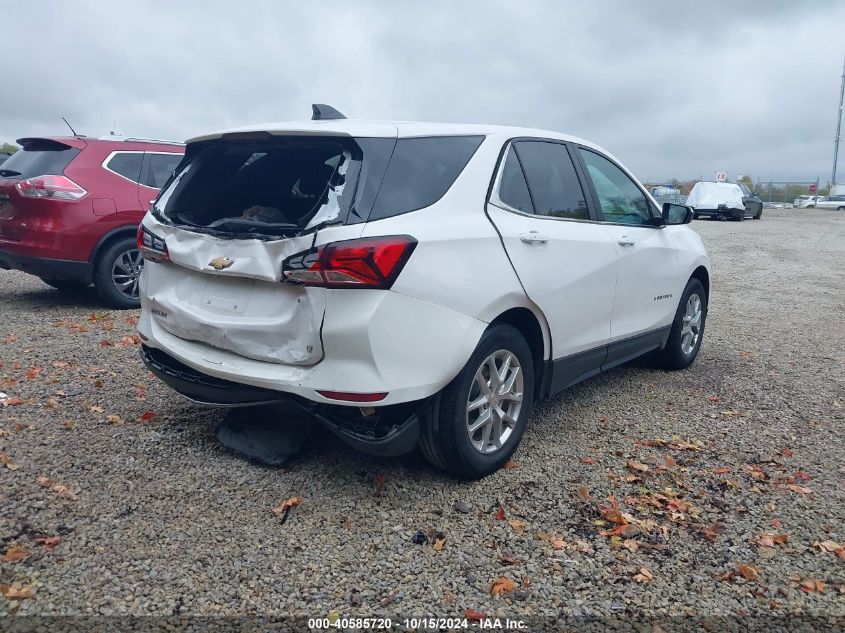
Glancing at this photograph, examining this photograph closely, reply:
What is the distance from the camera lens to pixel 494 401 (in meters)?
3.62

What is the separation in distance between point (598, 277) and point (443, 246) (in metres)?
1.54

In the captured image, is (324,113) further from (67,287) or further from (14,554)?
(67,287)

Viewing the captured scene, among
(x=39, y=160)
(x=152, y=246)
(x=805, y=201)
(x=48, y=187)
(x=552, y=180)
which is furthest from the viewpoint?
(x=805, y=201)

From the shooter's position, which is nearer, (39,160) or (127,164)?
(39,160)

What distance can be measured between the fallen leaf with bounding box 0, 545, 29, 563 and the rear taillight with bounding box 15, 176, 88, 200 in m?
5.05

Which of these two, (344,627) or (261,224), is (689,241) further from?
(344,627)

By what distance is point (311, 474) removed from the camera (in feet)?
11.9

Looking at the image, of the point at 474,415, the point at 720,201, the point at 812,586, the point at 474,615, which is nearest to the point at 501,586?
the point at 474,615

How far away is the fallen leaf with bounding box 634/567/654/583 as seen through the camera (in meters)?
2.86

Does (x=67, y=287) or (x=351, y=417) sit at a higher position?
(x=351, y=417)

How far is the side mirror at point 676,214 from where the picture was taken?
17.2ft

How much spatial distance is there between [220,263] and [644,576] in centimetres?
231

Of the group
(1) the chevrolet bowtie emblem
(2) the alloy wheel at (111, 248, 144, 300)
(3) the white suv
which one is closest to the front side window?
(3) the white suv

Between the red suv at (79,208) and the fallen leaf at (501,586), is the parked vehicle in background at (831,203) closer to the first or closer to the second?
the red suv at (79,208)
